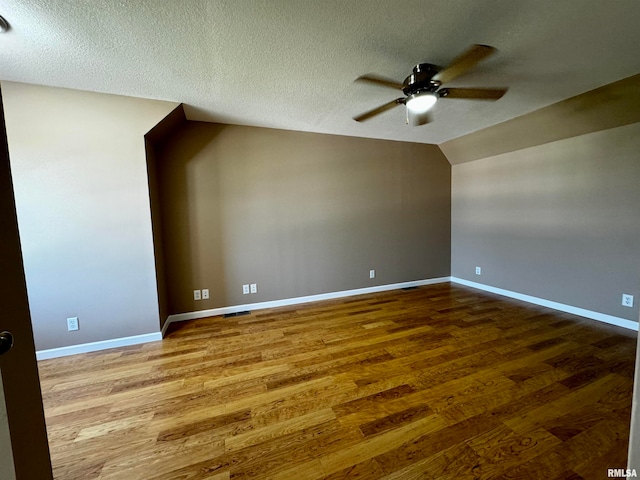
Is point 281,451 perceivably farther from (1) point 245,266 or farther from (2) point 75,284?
(2) point 75,284

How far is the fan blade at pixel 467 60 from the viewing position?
50.8 inches

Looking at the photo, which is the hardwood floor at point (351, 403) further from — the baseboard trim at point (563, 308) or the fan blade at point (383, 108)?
the fan blade at point (383, 108)

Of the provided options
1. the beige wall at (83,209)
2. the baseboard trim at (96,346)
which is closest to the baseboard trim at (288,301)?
the baseboard trim at (96,346)

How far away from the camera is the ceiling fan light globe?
1839 mm

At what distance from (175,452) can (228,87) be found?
263cm

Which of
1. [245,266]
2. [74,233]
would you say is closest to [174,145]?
[74,233]

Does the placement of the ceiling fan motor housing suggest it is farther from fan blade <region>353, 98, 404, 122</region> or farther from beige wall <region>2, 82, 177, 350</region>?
beige wall <region>2, 82, 177, 350</region>

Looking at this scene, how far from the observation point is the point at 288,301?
131 inches

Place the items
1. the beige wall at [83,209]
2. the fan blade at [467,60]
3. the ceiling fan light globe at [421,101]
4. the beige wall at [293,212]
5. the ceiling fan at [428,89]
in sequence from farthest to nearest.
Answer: the beige wall at [293,212], the beige wall at [83,209], the ceiling fan light globe at [421,101], the ceiling fan at [428,89], the fan blade at [467,60]

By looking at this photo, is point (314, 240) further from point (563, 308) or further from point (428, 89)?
point (563, 308)

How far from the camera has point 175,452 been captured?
1211 millimetres

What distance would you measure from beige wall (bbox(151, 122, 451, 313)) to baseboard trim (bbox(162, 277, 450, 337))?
0.07 meters

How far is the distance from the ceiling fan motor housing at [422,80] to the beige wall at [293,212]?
168cm

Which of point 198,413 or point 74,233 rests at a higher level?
point 74,233
